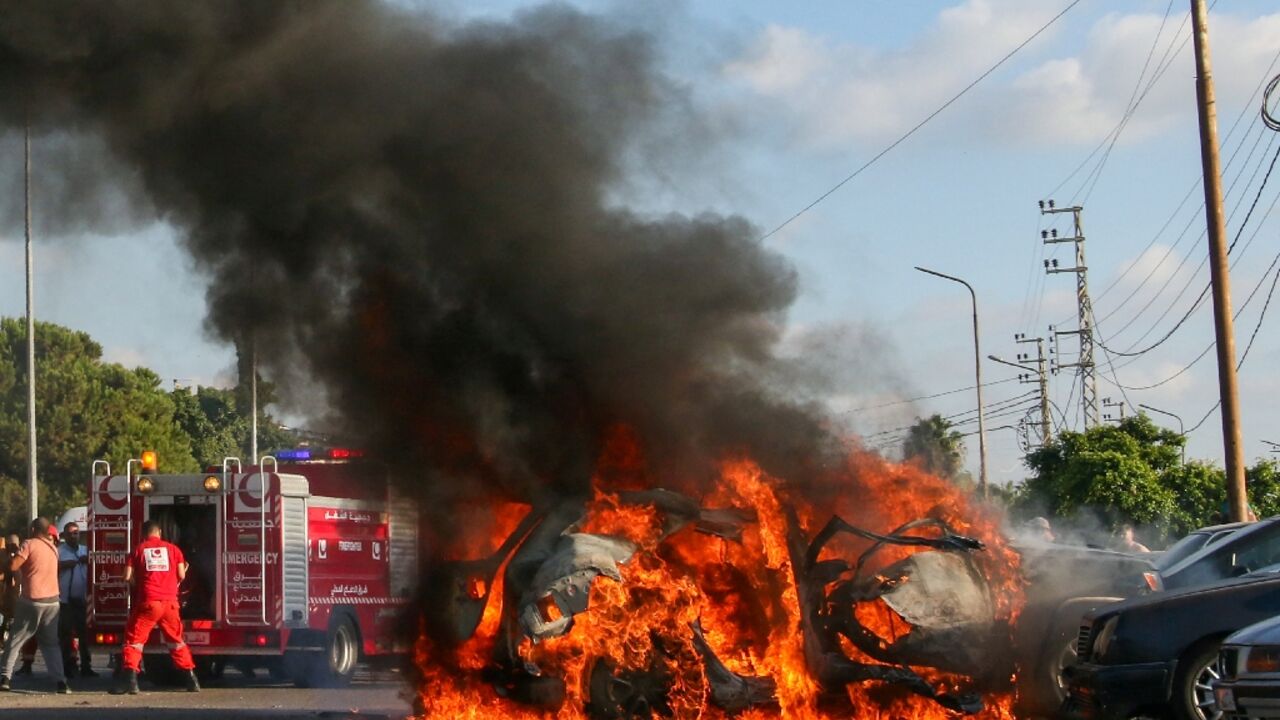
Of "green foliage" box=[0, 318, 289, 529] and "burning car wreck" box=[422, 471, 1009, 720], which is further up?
"green foliage" box=[0, 318, 289, 529]

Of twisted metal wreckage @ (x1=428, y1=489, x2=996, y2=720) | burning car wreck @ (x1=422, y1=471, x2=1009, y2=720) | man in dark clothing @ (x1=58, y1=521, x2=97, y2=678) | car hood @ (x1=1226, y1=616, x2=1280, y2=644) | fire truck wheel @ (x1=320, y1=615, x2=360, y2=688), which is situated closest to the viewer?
car hood @ (x1=1226, y1=616, x2=1280, y2=644)

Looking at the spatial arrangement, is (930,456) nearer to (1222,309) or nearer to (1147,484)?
(1222,309)

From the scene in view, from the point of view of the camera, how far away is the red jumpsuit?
15.3 metres

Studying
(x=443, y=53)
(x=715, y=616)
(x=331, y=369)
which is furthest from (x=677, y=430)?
(x=443, y=53)

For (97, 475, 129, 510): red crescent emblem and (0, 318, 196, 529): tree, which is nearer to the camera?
(97, 475, 129, 510): red crescent emblem

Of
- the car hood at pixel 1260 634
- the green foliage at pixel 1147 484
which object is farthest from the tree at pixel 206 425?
the car hood at pixel 1260 634

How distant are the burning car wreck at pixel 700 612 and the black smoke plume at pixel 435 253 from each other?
787 mm

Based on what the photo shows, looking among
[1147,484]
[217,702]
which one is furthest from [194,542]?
[1147,484]

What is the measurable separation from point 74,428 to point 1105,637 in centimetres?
4926

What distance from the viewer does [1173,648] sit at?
939 cm

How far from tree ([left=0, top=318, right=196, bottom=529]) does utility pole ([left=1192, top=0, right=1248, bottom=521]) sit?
135ft

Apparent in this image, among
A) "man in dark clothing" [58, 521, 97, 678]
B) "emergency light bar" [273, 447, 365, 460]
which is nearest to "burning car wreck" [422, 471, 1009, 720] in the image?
"emergency light bar" [273, 447, 365, 460]

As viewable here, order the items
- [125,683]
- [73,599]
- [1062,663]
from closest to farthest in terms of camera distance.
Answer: [1062,663] < [125,683] < [73,599]

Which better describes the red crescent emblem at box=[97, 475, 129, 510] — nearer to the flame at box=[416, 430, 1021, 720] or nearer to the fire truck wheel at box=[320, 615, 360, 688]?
the fire truck wheel at box=[320, 615, 360, 688]
